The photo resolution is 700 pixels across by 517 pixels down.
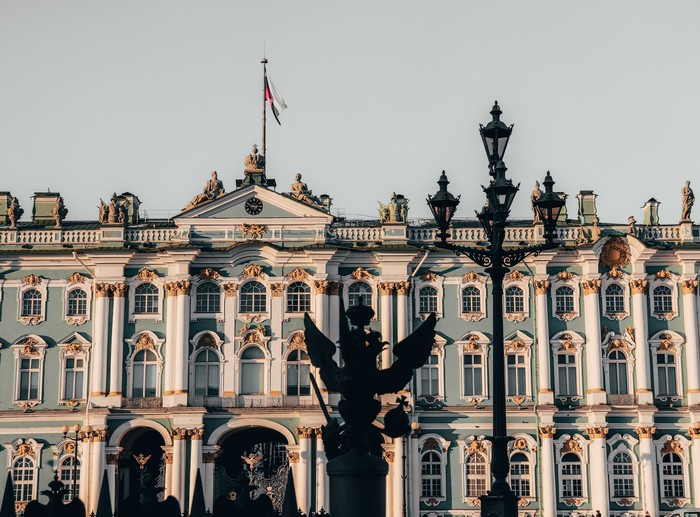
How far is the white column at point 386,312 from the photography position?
6419 cm

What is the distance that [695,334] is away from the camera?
64500mm

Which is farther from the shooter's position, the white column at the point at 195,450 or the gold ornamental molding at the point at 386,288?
the gold ornamental molding at the point at 386,288

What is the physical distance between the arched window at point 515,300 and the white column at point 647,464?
8446mm

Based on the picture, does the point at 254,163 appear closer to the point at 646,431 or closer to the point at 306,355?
the point at 306,355

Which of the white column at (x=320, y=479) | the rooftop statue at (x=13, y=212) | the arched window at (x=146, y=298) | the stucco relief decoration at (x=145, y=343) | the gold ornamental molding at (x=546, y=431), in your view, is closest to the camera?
the white column at (x=320, y=479)

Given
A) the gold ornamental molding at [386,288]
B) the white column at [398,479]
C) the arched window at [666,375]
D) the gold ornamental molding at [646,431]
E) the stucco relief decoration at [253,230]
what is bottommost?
the white column at [398,479]

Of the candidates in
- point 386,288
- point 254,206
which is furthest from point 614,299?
point 254,206

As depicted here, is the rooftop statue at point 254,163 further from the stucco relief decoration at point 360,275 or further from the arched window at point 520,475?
the arched window at point 520,475

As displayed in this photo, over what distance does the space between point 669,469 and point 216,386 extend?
22977 mm

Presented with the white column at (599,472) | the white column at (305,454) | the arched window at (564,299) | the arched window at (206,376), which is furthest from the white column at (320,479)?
the arched window at (564,299)

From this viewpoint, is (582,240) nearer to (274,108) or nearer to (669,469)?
(669,469)

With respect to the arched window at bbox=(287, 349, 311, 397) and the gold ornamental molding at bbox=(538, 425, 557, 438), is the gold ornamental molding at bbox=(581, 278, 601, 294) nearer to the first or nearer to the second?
the gold ornamental molding at bbox=(538, 425, 557, 438)

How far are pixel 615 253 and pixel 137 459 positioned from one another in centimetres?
2633

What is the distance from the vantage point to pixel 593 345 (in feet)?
210
